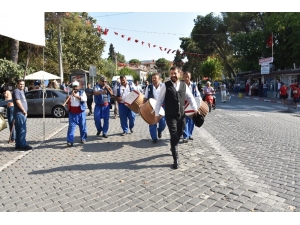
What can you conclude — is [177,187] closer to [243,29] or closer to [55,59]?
[55,59]

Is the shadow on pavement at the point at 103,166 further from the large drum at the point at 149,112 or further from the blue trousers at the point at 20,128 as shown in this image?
the blue trousers at the point at 20,128

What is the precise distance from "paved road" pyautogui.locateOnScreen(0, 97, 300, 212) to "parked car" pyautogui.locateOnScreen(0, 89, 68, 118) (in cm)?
629

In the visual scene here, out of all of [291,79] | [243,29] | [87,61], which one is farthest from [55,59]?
[243,29]

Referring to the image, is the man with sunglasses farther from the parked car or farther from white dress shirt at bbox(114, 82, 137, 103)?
the parked car

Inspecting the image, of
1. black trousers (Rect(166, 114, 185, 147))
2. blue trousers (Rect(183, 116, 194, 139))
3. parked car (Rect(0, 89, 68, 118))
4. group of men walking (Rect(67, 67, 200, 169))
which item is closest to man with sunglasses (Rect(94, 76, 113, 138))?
group of men walking (Rect(67, 67, 200, 169))

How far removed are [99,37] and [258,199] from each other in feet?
117

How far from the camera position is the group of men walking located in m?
5.34

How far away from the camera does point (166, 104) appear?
212 inches

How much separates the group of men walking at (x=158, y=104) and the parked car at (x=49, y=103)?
5754 mm

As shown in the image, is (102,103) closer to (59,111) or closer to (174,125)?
(174,125)

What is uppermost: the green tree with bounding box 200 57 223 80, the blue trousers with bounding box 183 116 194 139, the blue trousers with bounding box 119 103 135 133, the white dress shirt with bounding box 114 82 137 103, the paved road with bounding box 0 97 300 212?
the green tree with bounding box 200 57 223 80

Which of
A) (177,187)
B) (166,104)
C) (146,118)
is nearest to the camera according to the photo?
(177,187)

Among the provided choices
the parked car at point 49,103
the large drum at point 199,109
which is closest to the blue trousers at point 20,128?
the large drum at point 199,109

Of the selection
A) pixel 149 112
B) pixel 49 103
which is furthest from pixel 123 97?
pixel 49 103
